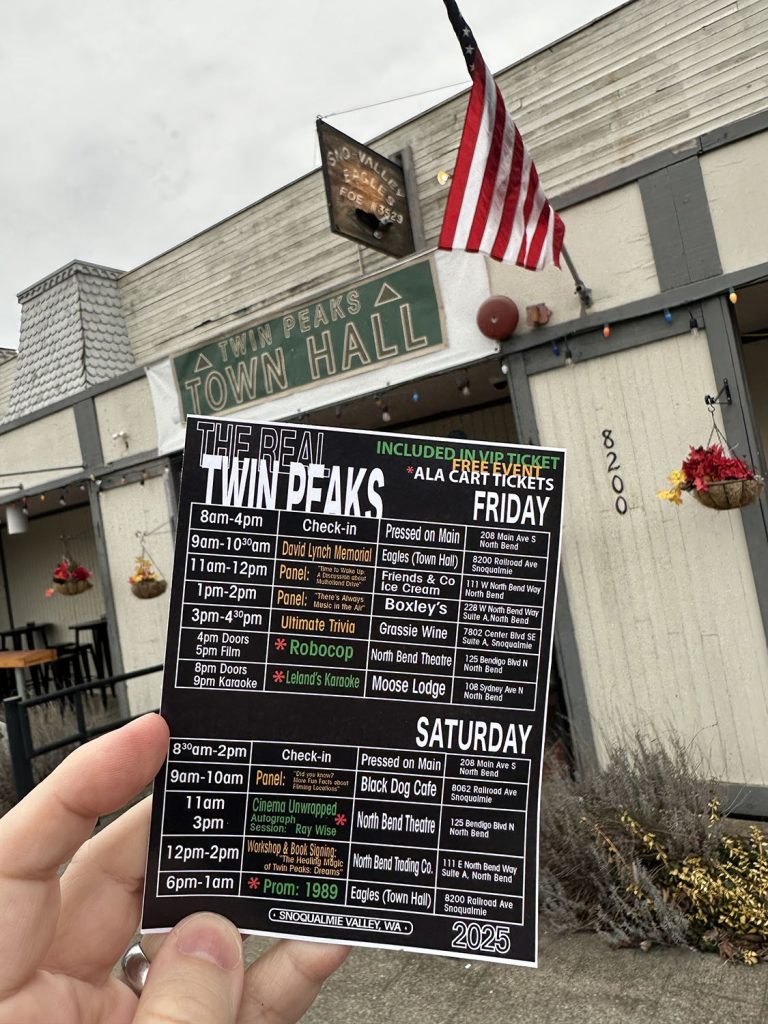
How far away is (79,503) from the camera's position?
1360cm

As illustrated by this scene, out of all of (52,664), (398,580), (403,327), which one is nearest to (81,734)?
(403,327)

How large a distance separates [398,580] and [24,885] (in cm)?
93

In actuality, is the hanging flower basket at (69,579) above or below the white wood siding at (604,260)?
below

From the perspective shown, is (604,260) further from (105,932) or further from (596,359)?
(105,932)

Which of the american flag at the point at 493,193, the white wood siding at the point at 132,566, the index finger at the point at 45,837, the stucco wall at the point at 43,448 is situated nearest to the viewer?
the index finger at the point at 45,837

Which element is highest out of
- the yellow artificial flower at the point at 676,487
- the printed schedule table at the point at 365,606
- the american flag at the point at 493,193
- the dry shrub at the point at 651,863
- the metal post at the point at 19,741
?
the american flag at the point at 493,193

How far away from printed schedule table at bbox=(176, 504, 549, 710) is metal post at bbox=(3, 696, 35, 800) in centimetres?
558

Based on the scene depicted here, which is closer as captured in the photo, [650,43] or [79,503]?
[650,43]

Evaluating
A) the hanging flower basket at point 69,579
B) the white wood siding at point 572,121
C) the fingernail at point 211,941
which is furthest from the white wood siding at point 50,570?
the fingernail at point 211,941

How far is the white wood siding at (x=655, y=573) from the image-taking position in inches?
201

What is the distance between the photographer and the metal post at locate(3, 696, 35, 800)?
20.9 ft

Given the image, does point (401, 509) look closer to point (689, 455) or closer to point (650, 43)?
point (689, 455)

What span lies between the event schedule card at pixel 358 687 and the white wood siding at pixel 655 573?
393cm

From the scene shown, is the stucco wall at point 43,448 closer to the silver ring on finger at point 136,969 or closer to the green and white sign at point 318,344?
the green and white sign at point 318,344
